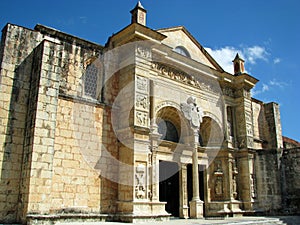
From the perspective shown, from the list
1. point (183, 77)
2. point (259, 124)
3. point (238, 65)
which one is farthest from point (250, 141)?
point (183, 77)

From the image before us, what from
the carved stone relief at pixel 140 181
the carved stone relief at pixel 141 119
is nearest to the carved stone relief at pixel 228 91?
the carved stone relief at pixel 141 119

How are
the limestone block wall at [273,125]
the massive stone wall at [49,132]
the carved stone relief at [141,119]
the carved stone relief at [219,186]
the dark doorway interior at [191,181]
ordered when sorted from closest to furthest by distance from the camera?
the massive stone wall at [49,132] → the carved stone relief at [141,119] → the dark doorway interior at [191,181] → the carved stone relief at [219,186] → the limestone block wall at [273,125]

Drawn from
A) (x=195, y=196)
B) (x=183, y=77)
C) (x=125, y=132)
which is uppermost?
(x=183, y=77)

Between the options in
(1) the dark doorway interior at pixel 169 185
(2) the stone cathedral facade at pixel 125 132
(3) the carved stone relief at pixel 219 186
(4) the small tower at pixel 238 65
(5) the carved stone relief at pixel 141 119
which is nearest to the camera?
(2) the stone cathedral facade at pixel 125 132

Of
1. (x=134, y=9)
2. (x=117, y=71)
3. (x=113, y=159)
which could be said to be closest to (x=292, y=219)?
(x=113, y=159)

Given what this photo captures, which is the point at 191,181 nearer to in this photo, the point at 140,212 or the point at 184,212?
the point at 184,212

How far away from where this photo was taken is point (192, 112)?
49.6 ft

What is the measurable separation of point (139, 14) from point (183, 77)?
365 centimetres

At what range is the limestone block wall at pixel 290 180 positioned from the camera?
672 inches

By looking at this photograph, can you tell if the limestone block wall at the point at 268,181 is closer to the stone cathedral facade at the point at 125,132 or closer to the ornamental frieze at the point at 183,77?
the stone cathedral facade at the point at 125,132

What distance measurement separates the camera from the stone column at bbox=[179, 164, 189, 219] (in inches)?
555

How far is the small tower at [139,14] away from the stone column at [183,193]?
259 inches

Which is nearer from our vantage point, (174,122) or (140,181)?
(140,181)

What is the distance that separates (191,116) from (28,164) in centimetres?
774
